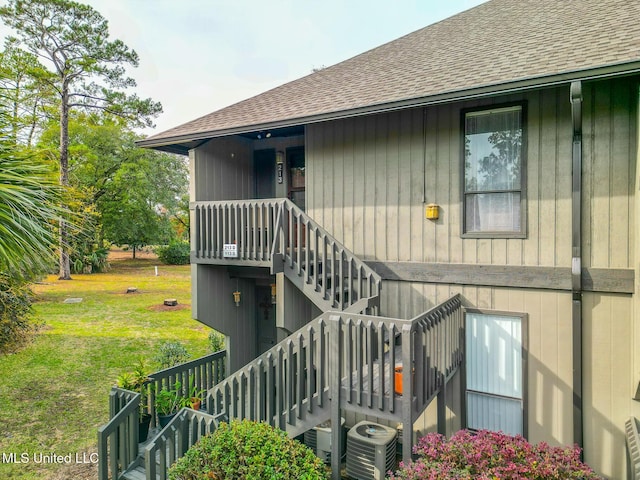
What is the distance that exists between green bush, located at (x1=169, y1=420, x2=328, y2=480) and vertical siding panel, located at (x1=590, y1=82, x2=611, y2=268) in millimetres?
4036

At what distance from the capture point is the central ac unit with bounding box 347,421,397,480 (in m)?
5.03

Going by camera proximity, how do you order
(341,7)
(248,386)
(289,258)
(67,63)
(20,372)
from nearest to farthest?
1. (248,386)
2. (289,258)
3. (20,372)
4. (341,7)
5. (67,63)

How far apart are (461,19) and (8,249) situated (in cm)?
875

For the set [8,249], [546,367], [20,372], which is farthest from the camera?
[20,372]

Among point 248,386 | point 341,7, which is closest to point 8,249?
point 248,386

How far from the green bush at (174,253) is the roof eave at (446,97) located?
25009mm

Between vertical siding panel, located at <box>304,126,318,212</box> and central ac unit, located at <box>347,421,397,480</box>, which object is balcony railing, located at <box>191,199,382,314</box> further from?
central ac unit, located at <box>347,421,397,480</box>

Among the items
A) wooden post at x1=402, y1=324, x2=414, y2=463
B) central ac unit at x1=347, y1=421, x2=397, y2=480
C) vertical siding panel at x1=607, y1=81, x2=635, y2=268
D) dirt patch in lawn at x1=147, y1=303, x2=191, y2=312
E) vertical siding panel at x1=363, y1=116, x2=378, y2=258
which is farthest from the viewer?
dirt patch in lawn at x1=147, y1=303, x2=191, y2=312

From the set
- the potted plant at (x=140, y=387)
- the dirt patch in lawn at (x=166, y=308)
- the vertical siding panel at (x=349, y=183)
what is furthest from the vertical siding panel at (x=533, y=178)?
the dirt patch in lawn at (x=166, y=308)

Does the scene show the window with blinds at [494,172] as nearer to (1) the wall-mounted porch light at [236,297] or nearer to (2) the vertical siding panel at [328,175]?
(2) the vertical siding panel at [328,175]

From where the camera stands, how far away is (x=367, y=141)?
6348mm

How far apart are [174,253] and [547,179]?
29602 millimetres

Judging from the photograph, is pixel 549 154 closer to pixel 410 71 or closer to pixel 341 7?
pixel 410 71

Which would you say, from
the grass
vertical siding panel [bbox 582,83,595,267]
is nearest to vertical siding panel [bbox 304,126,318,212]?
vertical siding panel [bbox 582,83,595,267]
